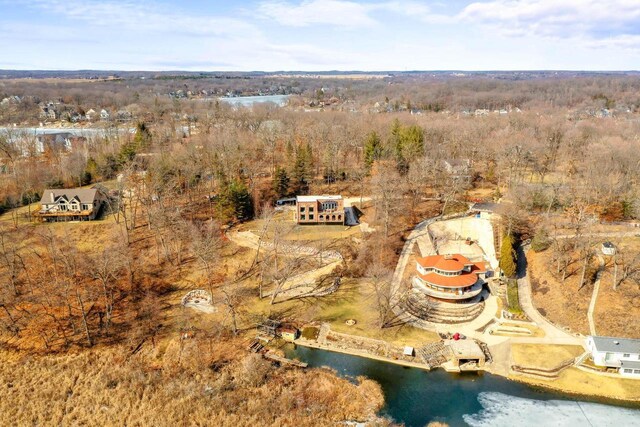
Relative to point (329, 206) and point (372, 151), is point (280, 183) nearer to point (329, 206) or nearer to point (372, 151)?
point (329, 206)

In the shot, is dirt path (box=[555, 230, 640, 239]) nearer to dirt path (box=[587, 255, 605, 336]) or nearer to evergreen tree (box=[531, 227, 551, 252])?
evergreen tree (box=[531, 227, 551, 252])

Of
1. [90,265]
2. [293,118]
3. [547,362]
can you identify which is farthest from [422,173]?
[293,118]

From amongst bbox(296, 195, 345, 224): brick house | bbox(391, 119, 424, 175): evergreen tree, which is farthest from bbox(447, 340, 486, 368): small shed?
bbox(391, 119, 424, 175): evergreen tree

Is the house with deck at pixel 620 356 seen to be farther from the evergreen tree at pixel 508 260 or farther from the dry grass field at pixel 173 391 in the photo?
the dry grass field at pixel 173 391

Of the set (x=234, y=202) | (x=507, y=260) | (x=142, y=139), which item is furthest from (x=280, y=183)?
(x=507, y=260)

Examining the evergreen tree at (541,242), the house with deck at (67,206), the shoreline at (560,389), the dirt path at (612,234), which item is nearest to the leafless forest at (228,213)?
the evergreen tree at (541,242)

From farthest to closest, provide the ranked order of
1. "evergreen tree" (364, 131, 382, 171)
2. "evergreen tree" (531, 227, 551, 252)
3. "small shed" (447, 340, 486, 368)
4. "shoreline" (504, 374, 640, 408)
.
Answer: "evergreen tree" (364, 131, 382, 171) < "evergreen tree" (531, 227, 551, 252) < "small shed" (447, 340, 486, 368) < "shoreline" (504, 374, 640, 408)
